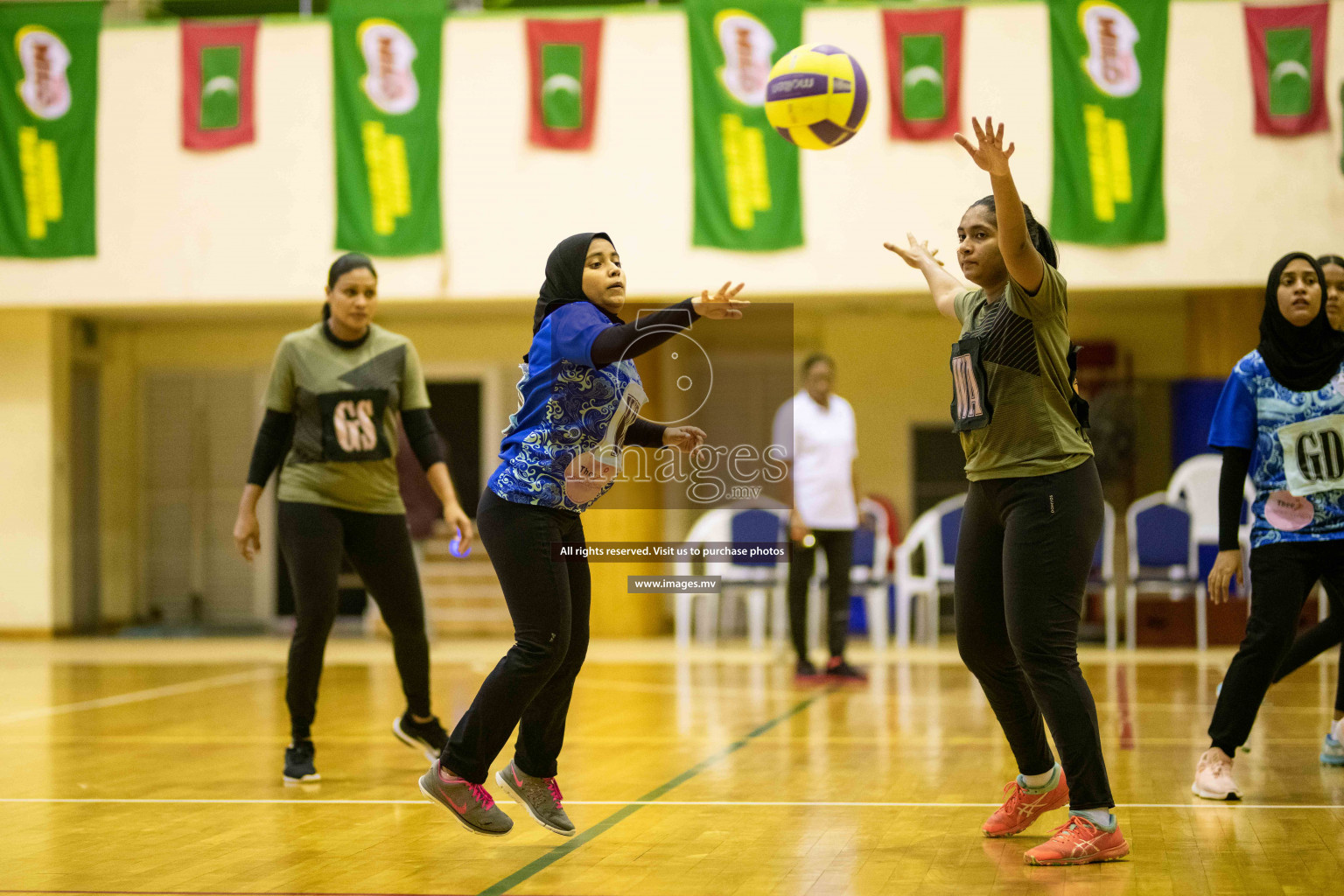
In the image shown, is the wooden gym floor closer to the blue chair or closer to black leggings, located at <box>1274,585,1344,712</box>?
black leggings, located at <box>1274,585,1344,712</box>

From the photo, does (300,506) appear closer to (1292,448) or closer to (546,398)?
(546,398)

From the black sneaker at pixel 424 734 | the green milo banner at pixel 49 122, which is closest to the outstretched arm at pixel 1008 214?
the black sneaker at pixel 424 734

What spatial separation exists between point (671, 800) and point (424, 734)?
1.16 m

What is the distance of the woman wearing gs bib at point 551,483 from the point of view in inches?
141

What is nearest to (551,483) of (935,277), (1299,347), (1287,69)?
(935,277)

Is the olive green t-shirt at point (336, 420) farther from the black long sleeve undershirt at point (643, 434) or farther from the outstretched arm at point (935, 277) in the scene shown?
the outstretched arm at point (935, 277)

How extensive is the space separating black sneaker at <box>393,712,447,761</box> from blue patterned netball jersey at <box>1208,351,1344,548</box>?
10.1ft

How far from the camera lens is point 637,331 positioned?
3.45 meters

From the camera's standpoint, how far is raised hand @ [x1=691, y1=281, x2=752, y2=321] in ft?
11.4

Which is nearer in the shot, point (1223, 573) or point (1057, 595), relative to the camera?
point (1057, 595)

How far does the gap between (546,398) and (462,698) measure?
440 centimetres

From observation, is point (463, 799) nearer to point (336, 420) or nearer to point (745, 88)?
point (336, 420)

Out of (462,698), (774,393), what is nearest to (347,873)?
(462,698)

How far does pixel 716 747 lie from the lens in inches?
227
